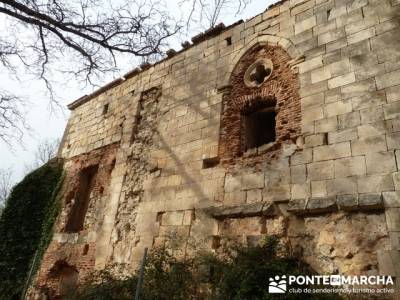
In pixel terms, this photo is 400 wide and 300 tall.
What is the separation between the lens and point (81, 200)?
855cm

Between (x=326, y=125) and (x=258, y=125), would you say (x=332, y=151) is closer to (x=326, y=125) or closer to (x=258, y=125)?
(x=326, y=125)

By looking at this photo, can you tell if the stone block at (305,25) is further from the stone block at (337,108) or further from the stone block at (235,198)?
the stone block at (235,198)

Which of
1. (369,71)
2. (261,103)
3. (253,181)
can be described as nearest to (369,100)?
(369,71)

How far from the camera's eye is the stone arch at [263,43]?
18.3 feet

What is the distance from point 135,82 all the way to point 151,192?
3457 millimetres

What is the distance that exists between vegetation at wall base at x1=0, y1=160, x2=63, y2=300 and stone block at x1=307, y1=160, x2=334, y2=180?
673cm

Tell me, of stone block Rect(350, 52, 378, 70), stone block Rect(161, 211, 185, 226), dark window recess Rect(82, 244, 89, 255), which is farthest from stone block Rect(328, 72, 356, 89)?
dark window recess Rect(82, 244, 89, 255)

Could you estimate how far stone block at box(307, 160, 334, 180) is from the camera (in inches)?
173

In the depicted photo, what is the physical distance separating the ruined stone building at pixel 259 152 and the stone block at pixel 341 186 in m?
0.01

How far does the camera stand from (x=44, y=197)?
912 cm

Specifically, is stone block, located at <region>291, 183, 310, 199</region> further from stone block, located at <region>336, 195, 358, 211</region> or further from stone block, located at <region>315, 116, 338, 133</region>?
stone block, located at <region>315, 116, 338, 133</region>

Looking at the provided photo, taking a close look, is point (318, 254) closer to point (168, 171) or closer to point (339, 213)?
point (339, 213)

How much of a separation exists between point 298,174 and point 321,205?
601 mm

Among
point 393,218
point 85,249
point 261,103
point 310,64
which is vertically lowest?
point 85,249
